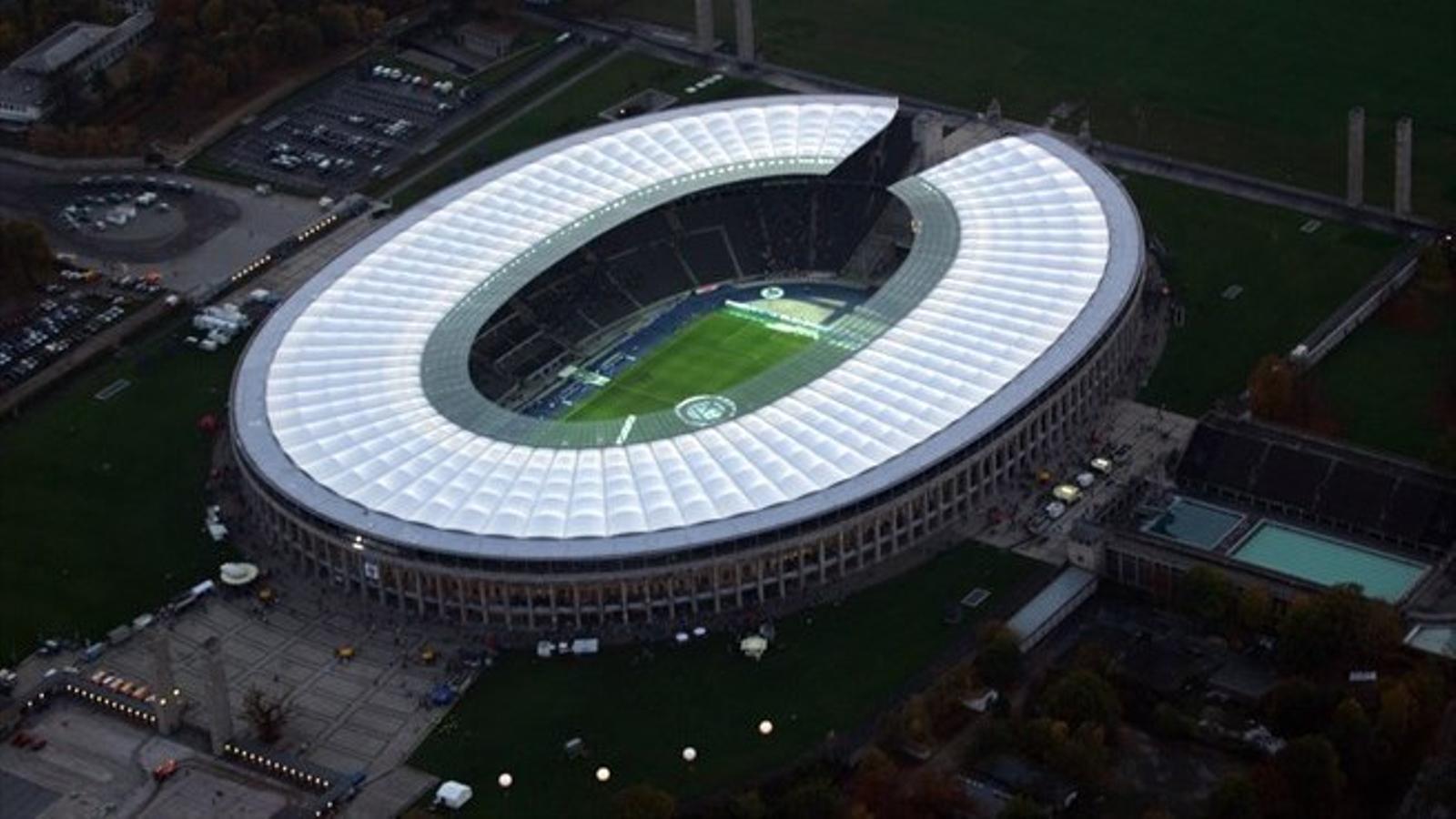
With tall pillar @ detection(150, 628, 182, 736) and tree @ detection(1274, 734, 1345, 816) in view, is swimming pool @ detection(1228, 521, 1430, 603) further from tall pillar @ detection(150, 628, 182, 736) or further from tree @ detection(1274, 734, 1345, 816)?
tall pillar @ detection(150, 628, 182, 736)

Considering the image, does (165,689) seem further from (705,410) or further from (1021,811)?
(1021,811)

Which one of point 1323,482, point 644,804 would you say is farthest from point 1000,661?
point 1323,482

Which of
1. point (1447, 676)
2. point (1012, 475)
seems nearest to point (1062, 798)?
point (1447, 676)

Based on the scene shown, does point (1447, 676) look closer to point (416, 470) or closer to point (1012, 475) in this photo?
point (1012, 475)

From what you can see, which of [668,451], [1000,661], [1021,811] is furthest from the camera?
[668,451]

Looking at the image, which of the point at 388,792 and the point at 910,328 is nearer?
the point at 388,792
